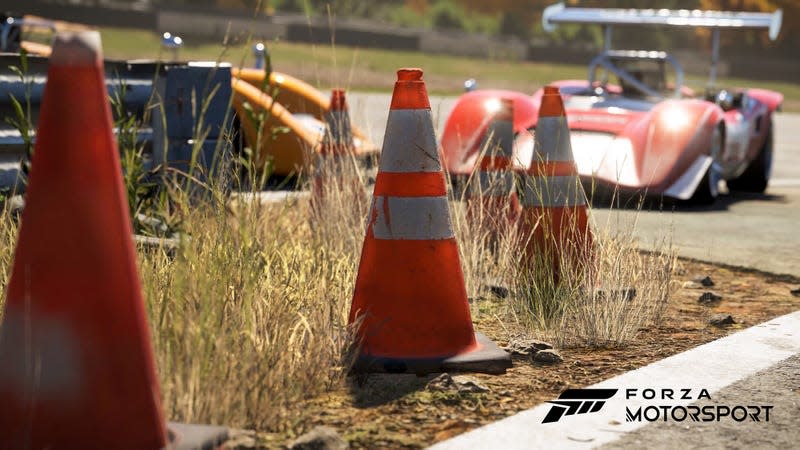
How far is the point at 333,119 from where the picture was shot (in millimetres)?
6871

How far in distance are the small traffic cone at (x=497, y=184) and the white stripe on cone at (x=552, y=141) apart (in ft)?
2.02

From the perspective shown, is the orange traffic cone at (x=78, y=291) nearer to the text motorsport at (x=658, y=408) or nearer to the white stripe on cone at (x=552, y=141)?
the text motorsport at (x=658, y=408)

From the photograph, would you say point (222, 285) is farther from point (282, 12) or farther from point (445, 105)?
point (282, 12)

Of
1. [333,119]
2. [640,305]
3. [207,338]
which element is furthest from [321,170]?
[207,338]

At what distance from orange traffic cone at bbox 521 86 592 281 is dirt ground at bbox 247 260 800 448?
460 mm

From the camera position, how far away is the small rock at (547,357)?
4.25 metres

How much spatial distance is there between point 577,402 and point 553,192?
1677 mm

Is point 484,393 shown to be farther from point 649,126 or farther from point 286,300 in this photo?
point 649,126

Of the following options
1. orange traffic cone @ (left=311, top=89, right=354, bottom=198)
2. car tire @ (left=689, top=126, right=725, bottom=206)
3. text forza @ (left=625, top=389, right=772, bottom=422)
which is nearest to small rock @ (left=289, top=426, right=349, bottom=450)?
text forza @ (left=625, top=389, right=772, bottom=422)

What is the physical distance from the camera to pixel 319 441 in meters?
3.17

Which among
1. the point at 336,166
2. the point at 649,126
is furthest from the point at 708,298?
the point at 649,126

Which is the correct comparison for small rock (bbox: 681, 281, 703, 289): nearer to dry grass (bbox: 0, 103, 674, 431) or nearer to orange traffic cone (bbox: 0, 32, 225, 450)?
dry grass (bbox: 0, 103, 674, 431)

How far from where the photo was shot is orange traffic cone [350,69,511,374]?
4023 millimetres

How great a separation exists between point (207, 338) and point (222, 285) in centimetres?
52
